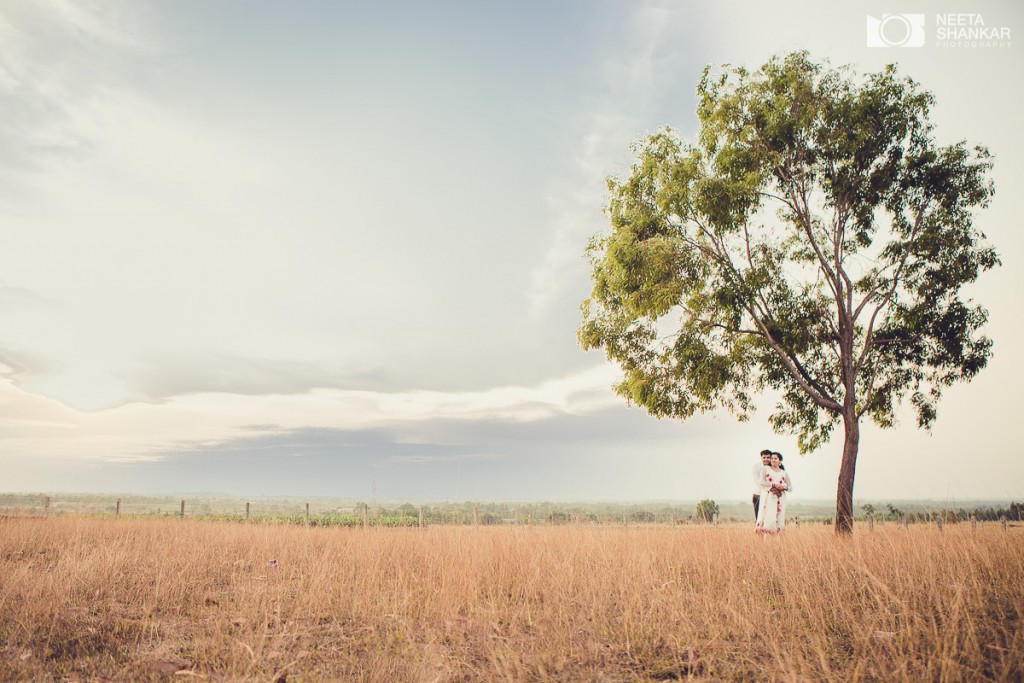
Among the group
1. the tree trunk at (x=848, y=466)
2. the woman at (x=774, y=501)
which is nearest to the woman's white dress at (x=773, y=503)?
the woman at (x=774, y=501)

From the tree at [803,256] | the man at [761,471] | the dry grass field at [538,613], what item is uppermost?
the tree at [803,256]

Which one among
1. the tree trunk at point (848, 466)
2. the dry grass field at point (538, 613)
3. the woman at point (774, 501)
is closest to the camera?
the dry grass field at point (538, 613)

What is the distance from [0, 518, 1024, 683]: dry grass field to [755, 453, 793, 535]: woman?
2.82m

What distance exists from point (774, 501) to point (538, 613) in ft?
26.9

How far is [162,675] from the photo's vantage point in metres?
4.36

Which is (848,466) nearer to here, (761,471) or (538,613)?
(761,471)

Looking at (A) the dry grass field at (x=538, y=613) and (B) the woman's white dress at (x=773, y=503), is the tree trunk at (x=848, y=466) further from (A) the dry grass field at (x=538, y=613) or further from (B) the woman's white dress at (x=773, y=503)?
(A) the dry grass field at (x=538, y=613)

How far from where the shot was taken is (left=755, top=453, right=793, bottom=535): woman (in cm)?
1176

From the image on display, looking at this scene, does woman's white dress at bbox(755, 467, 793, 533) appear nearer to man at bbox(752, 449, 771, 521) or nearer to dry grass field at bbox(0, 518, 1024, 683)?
man at bbox(752, 449, 771, 521)

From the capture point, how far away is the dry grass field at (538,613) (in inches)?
165

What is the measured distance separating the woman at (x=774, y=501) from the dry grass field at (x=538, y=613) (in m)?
2.82

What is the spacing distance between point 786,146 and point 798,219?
76.8 inches

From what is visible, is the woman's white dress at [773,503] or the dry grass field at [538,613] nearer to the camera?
the dry grass field at [538,613]

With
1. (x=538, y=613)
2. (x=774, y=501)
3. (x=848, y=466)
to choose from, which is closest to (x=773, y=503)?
(x=774, y=501)
